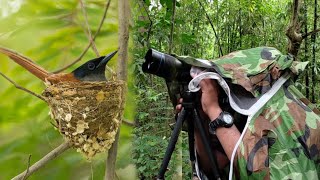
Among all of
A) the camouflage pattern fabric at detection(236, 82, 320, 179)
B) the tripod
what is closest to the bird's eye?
the tripod

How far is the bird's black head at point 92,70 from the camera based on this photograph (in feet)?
3.04

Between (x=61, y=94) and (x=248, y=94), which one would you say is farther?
(x=248, y=94)

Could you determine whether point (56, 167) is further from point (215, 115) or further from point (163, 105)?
point (163, 105)

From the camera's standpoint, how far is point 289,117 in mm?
1011

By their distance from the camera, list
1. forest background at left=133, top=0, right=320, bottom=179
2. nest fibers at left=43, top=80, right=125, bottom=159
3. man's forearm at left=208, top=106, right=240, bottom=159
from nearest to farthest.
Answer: nest fibers at left=43, top=80, right=125, bottom=159 → man's forearm at left=208, top=106, right=240, bottom=159 → forest background at left=133, top=0, right=320, bottom=179

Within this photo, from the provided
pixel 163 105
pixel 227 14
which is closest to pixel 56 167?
pixel 163 105

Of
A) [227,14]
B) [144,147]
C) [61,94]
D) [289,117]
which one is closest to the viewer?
[61,94]

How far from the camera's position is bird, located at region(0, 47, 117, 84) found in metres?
0.92

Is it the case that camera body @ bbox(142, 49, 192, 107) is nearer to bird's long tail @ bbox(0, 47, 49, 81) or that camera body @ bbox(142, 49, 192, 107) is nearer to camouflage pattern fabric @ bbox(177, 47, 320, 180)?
camouflage pattern fabric @ bbox(177, 47, 320, 180)

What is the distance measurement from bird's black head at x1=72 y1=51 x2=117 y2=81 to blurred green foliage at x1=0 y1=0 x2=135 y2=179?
126 mm

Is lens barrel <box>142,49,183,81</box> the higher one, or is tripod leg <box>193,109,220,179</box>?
lens barrel <box>142,49,183,81</box>

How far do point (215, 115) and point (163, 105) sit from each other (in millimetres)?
1632

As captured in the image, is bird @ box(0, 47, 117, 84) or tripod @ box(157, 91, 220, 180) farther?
tripod @ box(157, 91, 220, 180)

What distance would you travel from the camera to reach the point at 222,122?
1.02 metres
